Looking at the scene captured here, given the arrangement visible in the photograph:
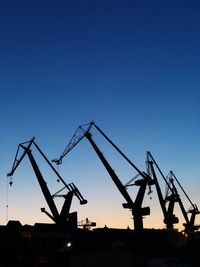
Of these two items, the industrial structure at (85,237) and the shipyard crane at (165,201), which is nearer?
the industrial structure at (85,237)

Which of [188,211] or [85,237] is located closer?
[85,237]

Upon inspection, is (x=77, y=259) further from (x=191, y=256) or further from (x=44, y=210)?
(x=44, y=210)

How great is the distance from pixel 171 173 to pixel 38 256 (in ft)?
253

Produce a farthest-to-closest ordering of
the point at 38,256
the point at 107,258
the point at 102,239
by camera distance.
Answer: the point at 102,239 → the point at 38,256 → the point at 107,258

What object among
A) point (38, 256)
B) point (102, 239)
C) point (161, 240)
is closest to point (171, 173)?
point (161, 240)

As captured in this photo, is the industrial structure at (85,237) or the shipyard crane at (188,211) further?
the shipyard crane at (188,211)

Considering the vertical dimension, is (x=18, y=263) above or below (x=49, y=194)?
below

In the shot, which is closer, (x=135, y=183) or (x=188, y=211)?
(x=135, y=183)

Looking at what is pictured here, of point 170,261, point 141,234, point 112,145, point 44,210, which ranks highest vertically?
point 112,145

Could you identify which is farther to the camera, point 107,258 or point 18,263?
point 18,263

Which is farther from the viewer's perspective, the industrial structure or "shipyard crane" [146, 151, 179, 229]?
"shipyard crane" [146, 151, 179, 229]

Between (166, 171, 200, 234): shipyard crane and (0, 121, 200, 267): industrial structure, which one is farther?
(166, 171, 200, 234): shipyard crane

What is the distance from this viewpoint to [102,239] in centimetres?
7662

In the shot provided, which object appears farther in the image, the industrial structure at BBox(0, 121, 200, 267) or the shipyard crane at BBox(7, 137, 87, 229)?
the shipyard crane at BBox(7, 137, 87, 229)
